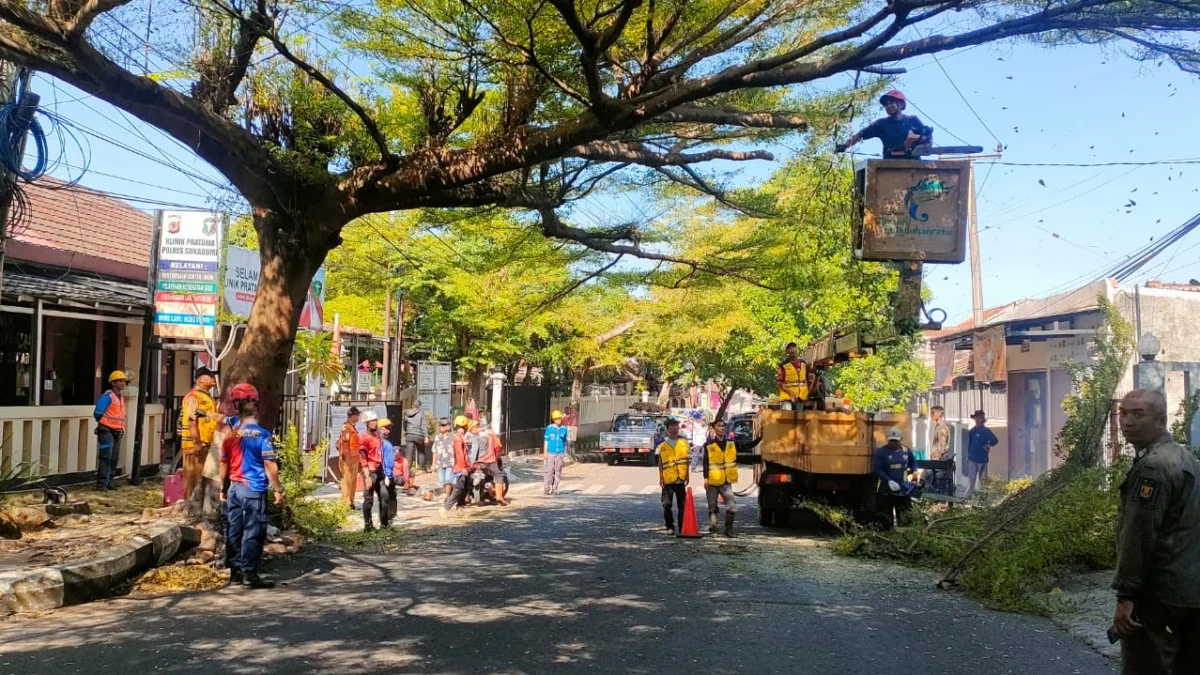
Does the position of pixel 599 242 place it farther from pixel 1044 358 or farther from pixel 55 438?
pixel 1044 358

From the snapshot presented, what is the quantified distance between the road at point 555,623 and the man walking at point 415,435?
10194mm

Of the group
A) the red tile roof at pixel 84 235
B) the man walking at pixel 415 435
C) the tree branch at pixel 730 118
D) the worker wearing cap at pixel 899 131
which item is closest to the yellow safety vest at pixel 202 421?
the red tile roof at pixel 84 235

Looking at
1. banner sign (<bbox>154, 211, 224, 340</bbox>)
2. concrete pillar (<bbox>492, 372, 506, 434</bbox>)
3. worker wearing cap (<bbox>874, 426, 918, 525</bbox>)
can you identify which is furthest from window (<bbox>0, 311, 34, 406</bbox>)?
concrete pillar (<bbox>492, 372, 506, 434</bbox>)

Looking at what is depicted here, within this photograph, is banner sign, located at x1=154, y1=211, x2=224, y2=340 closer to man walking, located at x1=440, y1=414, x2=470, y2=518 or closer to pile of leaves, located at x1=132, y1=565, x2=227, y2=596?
man walking, located at x1=440, y1=414, x2=470, y2=518

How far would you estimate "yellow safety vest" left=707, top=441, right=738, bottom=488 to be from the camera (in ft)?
44.3

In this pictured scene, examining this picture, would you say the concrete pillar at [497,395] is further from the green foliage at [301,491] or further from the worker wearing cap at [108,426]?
the green foliage at [301,491]

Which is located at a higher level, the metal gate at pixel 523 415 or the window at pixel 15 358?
the window at pixel 15 358

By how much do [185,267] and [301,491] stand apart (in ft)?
13.1

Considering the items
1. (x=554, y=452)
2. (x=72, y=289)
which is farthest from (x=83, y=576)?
(x=554, y=452)

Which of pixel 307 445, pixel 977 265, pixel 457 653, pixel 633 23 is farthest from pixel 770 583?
pixel 977 265

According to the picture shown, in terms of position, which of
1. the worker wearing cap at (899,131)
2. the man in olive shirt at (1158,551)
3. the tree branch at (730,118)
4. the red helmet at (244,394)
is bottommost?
the man in olive shirt at (1158,551)

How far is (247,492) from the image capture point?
8859 millimetres

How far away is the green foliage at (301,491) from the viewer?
11547 mm

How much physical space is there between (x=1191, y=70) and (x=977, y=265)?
18525 millimetres
